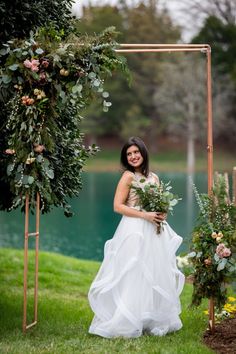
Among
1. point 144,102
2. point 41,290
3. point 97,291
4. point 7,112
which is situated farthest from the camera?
point 144,102

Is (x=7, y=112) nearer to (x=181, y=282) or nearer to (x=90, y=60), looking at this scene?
(x=90, y=60)

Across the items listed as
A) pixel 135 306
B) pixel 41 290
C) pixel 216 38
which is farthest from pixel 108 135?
pixel 135 306

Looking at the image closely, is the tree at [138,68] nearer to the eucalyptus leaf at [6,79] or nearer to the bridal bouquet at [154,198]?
the bridal bouquet at [154,198]

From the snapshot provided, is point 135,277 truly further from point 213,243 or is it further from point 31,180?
point 31,180

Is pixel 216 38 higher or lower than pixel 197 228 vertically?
higher

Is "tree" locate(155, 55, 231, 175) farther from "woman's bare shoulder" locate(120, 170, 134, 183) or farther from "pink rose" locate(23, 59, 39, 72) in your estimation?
"pink rose" locate(23, 59, 39, 72)

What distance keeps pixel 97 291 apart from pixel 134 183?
1028 mm

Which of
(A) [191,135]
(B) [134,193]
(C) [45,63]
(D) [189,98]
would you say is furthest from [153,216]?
(D) [189,98]

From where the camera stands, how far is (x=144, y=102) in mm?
47844

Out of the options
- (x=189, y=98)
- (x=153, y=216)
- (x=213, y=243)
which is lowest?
(x=213, y=243)

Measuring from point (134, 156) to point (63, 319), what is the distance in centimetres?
214

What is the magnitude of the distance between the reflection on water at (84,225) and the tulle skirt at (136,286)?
8.16 meters

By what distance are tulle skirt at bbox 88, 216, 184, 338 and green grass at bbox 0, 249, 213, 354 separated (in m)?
0.14

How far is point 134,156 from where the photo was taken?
6.27 meters
